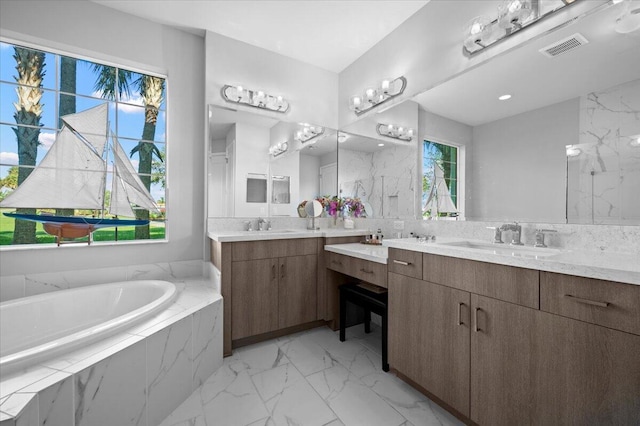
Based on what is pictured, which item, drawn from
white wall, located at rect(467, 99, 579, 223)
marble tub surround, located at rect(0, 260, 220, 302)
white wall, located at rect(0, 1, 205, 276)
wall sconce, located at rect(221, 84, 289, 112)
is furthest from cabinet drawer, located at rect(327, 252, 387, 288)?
wall sconce, located at rect(221, 84, 289, 112)

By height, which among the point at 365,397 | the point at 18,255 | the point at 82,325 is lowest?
the point at 365,397

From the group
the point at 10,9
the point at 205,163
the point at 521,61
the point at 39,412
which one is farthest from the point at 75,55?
the point at 521,61

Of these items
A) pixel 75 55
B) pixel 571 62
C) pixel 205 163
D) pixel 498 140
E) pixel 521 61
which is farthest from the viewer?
pixel 205 163

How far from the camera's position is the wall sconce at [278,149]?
2955mm

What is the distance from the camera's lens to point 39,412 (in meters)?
0.92

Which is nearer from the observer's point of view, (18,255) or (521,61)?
(521,61)

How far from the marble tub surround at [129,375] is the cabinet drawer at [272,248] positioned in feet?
1.34

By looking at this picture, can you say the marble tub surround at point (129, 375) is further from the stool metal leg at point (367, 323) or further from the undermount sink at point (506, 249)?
the undermount sink at point (506, 249)

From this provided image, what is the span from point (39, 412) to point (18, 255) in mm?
1760

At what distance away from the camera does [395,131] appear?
2592mm

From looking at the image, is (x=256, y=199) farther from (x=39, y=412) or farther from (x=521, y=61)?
(x=521, y=61)

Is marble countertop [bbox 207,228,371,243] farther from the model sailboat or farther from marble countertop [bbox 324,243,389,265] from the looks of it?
the model sailboat

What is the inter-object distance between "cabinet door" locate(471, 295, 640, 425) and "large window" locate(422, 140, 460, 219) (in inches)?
37.2

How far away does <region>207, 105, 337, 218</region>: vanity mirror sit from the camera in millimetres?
2678
